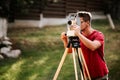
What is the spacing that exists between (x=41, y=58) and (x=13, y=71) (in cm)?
186

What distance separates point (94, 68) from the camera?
16.6ft

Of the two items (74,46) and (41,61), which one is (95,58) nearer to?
(74,46)

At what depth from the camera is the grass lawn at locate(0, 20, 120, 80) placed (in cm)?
989

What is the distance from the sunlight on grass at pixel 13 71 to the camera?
31.4 feet

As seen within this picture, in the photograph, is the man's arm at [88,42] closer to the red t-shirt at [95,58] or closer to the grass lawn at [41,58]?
the red t-shirt at [95,58]

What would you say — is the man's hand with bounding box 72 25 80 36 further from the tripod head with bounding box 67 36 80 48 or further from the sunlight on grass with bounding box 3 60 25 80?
the sunlight on grass with bounding box 3 60 25 80

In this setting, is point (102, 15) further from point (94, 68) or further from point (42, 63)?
point (94, 68)

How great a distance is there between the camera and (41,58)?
11.8m

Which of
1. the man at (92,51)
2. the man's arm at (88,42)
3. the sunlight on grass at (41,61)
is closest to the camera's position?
the man's arm at (88,42)

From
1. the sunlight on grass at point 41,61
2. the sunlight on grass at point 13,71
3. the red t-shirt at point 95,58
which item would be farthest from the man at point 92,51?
the sunlight on grass at point 41,61

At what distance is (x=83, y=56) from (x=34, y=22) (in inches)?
543

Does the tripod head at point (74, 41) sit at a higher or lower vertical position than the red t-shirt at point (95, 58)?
higher

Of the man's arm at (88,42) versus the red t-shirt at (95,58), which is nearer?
the man's arm at (88,42)

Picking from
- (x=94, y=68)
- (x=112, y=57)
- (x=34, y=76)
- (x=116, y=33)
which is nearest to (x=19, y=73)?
(x=34, y=76)
